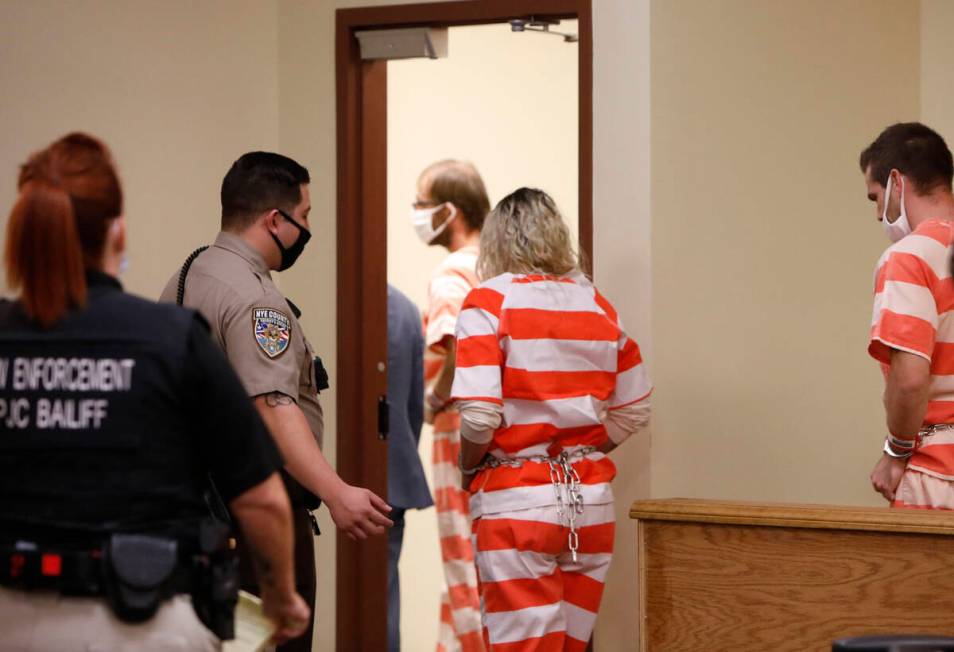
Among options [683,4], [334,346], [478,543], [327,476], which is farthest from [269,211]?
[683,4]

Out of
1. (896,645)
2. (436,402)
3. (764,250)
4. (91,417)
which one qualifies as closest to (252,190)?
(91,417)

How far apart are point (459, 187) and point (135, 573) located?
3.51 m

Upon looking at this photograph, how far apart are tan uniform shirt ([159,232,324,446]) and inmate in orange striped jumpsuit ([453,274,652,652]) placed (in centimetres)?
51

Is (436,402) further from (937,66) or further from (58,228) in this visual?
(58,228)

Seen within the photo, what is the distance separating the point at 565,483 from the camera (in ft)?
11.4

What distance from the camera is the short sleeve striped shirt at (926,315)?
3240mm

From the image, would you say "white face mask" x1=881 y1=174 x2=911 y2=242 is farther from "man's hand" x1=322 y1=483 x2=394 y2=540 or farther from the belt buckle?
"man's hand" x1=322 y1=483 x2=394 y2=540

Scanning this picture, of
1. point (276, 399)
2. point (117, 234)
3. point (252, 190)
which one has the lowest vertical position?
point (276, 399)

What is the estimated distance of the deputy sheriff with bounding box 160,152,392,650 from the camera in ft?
10.0

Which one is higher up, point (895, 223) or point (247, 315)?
point (895, 223)

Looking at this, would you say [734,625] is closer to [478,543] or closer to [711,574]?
[711,574]

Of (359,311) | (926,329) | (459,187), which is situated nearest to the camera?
(926,329)

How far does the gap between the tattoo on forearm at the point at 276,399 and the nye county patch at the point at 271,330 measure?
0.30 ft

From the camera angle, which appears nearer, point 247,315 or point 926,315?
point 247,315
